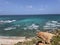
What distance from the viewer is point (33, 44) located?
13461 millimetres

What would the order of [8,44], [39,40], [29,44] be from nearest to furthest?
[39,40]
[29,44]
[8,44]

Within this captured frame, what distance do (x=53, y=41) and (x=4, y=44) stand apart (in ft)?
25.4

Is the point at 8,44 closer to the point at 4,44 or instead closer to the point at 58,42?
the point at 4,44

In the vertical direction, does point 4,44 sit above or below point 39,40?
below

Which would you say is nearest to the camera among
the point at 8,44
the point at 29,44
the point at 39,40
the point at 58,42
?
the point at 58,42

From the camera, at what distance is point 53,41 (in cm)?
1204

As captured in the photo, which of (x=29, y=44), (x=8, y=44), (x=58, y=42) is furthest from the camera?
(x=8, y=44)

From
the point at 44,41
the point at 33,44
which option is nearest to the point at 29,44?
the point at 33,44

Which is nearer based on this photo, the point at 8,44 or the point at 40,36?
the point at 40,36

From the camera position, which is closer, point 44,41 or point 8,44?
Answer: point 44,41

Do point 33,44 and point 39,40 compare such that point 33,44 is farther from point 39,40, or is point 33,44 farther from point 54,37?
point 54,37

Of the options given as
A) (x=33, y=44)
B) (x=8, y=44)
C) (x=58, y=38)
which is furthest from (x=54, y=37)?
(x=8, y=44)

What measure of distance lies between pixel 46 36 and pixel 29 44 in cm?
173

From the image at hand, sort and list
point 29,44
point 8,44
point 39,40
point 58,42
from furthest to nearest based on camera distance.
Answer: point 8,44
point 29,44
point 39,40
point 58,42
